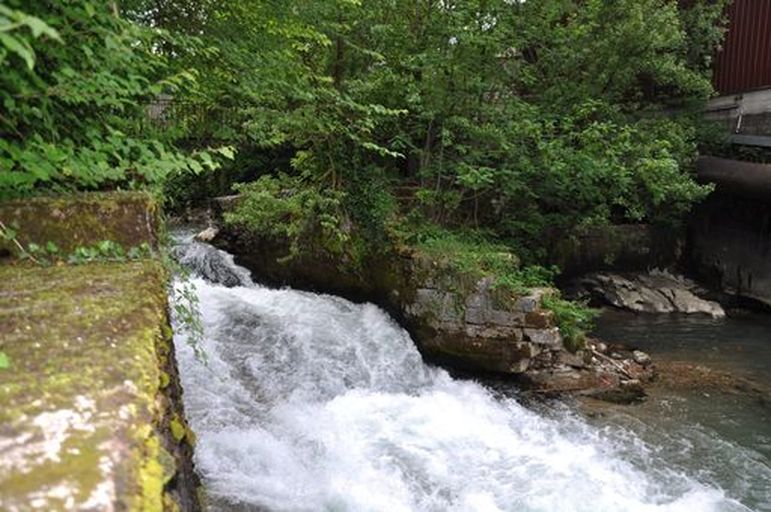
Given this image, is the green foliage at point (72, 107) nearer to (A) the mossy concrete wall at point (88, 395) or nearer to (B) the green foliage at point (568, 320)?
(A) the mossy concrete wall at point (88, 395)

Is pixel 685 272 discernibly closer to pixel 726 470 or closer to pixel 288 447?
pixel 726 470

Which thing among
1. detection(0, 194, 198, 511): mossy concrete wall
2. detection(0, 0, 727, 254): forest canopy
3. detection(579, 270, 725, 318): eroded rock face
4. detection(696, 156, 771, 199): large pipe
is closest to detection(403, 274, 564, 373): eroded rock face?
detection(0, 0, 727, 254): forest canopy

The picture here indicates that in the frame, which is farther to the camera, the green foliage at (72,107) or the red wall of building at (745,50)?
the red wall of building at (745,50)

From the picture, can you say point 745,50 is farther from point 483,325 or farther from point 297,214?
point 297,214

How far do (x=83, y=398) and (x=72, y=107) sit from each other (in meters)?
2.47

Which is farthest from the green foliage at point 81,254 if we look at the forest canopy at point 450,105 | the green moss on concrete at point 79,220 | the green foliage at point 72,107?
the forest canopy at point 450,105

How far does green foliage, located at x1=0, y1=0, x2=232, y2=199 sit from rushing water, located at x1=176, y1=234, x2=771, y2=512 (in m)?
2.78

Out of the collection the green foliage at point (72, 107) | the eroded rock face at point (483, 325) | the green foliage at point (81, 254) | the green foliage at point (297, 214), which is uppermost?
Answer: the green foliage at point (72, 107)

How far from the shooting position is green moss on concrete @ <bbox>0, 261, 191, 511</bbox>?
4.50ft

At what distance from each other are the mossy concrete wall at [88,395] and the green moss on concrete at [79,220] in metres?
0.24

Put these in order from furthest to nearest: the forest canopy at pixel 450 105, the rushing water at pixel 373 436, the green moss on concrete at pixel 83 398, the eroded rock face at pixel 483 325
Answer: the eroded rock face at pixel 483 325, the forest canopy at pixel 450 105, the rushing water at pixel 373 436, the green moss on concrete at pixel 83 398

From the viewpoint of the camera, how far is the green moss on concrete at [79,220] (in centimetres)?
298

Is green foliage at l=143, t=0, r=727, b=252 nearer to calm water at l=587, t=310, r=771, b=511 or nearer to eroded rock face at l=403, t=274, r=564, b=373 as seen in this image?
eroded rock face at l=403, t=274, r=564, b=373

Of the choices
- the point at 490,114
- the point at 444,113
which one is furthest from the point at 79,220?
the point at 490,114
